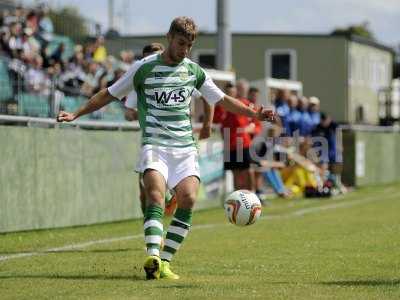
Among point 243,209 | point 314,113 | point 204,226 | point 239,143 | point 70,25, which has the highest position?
point 70,25

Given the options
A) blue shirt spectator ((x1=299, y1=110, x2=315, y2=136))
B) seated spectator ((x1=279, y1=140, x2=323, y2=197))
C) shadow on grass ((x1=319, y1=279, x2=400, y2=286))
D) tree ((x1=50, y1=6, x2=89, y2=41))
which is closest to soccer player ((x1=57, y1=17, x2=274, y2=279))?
shadow on grass ((x1=319, y1=279, x2=400, y2=286))

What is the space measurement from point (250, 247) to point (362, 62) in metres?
43.5

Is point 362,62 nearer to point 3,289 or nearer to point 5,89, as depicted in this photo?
point 5,89

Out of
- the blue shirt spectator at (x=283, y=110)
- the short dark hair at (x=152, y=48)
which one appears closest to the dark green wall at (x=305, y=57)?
the blue shirt spectator at (x=283, y=110)

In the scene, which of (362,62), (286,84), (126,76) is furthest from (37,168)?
(362,62)

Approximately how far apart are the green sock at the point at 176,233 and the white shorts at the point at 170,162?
0.26m

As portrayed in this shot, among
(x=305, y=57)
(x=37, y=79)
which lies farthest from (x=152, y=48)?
(x=305, y=57)

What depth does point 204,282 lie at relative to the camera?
9000mm

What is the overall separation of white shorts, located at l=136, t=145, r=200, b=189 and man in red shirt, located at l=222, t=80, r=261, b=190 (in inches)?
417

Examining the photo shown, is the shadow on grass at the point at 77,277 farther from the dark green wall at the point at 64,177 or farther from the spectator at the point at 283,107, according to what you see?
the spectator at the point at 283,107

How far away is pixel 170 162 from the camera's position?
31.4ft

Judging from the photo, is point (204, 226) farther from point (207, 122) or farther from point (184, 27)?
point (184, 27)

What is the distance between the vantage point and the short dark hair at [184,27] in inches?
362

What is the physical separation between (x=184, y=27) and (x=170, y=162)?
1204 millimetres
